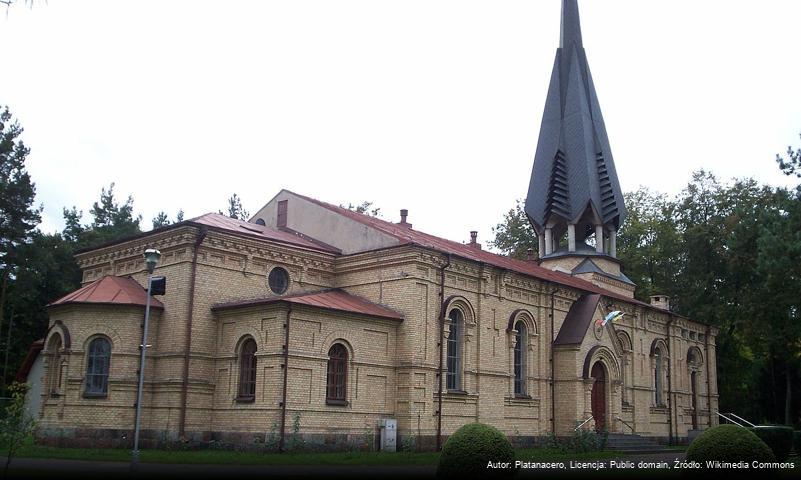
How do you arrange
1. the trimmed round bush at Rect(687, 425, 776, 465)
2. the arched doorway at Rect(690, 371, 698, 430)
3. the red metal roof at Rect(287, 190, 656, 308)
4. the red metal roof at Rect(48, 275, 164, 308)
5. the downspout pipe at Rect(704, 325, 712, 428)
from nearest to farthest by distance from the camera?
the trimmed round bush at Rect(687, 425, 776, 465), the red metal roof at Rect(48, 275, 164, 308), the red metal roof at Rect(287, 190, 656, 308), the arched doorway at Rect(690, 371, 698, 430), the downspout pipe at Rect(704, 325, 712, 428)

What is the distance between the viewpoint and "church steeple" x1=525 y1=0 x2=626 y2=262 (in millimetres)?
42094

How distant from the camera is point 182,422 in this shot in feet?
82.5

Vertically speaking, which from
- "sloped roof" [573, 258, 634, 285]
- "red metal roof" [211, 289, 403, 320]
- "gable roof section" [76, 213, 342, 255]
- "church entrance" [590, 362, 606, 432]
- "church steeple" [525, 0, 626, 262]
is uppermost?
"church steeple" [525, 0, 626, 262]

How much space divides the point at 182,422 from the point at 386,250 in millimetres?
8871

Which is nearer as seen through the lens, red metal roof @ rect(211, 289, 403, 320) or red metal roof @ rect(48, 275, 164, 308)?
red metal roof @ rect(211, 289, 403, 320)

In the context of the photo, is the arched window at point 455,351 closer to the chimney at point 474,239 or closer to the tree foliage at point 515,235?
the chimney at point 474,239

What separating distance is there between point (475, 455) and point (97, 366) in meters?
15.0

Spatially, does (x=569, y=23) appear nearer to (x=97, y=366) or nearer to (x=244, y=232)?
(x=244, y=232)

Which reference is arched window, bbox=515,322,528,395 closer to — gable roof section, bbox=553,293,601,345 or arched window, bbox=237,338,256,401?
gable roof section, bbox=553,293,601,345

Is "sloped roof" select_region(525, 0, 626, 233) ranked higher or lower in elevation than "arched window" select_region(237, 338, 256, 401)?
higher

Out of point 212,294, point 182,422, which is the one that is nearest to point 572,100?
point 212,294

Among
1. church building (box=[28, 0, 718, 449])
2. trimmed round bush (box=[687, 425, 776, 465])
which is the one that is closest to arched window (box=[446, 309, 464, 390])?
church building (box=[28, 0, 718, 449])

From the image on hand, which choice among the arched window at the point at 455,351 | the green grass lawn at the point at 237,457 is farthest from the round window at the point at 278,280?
the green grass lawn at the point at 237,457

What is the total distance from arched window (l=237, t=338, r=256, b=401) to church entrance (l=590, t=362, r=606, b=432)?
15.2 m
